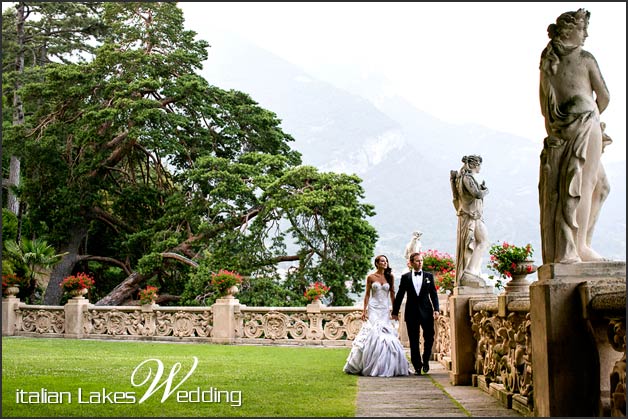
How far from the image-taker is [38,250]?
29.8 metres

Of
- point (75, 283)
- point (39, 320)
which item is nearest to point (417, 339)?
point (75, 283)

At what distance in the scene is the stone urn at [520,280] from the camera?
827 cm

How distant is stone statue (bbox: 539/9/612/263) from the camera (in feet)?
20.0

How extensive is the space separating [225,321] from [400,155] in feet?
334

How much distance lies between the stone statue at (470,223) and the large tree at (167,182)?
14897mm

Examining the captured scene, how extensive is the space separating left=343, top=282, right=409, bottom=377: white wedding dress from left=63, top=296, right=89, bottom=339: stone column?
48.8 ft

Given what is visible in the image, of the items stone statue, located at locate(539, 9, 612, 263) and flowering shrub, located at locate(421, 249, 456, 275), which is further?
flowering shrub, located at locate(421, 249, 456, 275)

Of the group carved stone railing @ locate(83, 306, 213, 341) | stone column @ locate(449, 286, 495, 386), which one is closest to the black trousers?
stone column @ locate(449, 286, 495, 386)

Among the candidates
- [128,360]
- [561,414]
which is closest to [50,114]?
[128,360]

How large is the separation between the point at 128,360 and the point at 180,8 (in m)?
24.7

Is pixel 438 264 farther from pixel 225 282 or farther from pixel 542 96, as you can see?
pixel 542 96

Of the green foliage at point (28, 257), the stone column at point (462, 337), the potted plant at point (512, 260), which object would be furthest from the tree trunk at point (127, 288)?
the potted plant at point (512, 260)

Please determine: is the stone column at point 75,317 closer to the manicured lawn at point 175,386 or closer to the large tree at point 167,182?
the large tree at point 167,182

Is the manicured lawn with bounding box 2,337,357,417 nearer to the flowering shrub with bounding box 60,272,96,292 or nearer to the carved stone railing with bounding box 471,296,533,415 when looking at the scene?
the carved stone railing with bounding box 471,296,533,415
